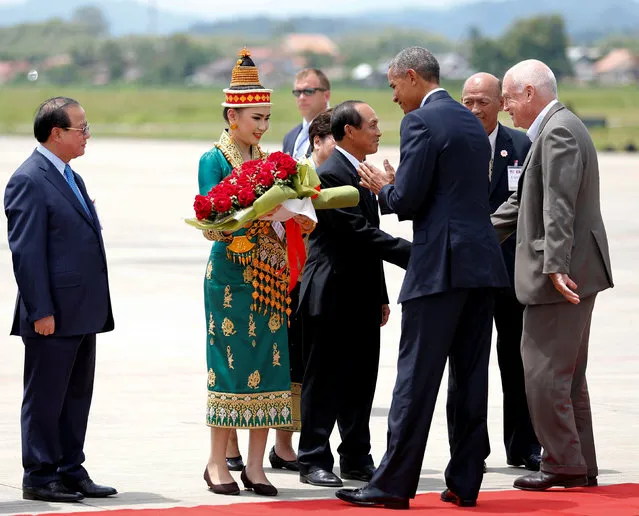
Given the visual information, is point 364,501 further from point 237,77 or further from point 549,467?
point 237,77

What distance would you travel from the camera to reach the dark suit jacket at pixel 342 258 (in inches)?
295

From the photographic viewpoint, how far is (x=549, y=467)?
7133 millimetres

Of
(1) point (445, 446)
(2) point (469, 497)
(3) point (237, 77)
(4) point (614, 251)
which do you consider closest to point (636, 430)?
(1) point (445, 446)

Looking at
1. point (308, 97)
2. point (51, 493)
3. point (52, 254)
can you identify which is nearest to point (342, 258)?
point (52, 254)

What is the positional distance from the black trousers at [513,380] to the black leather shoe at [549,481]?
72 cm

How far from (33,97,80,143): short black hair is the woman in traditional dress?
0.74m

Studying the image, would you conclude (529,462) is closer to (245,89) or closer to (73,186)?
(245,89)

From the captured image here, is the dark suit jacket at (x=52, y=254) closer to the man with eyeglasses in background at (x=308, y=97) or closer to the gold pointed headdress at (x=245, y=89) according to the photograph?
the gold pointed headdress at (x=245, y=89)

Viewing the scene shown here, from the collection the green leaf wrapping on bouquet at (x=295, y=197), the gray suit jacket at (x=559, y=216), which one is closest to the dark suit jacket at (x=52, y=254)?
the green leaf wrapping on bouquet at (x=295, y=197)

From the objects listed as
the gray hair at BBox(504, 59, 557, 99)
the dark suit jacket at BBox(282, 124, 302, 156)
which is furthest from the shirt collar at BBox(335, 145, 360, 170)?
the dark suit jacket at BBox(282, 124, 302, 156)

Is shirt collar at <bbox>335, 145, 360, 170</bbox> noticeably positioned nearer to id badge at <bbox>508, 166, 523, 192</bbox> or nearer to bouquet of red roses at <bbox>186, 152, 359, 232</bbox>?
bouquet of red roses at <bbox>186, 152, 359, 232</bbox>

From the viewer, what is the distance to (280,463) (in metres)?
7.99

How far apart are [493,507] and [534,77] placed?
2.23 metres

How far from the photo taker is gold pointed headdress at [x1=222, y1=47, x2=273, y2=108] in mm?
7277
